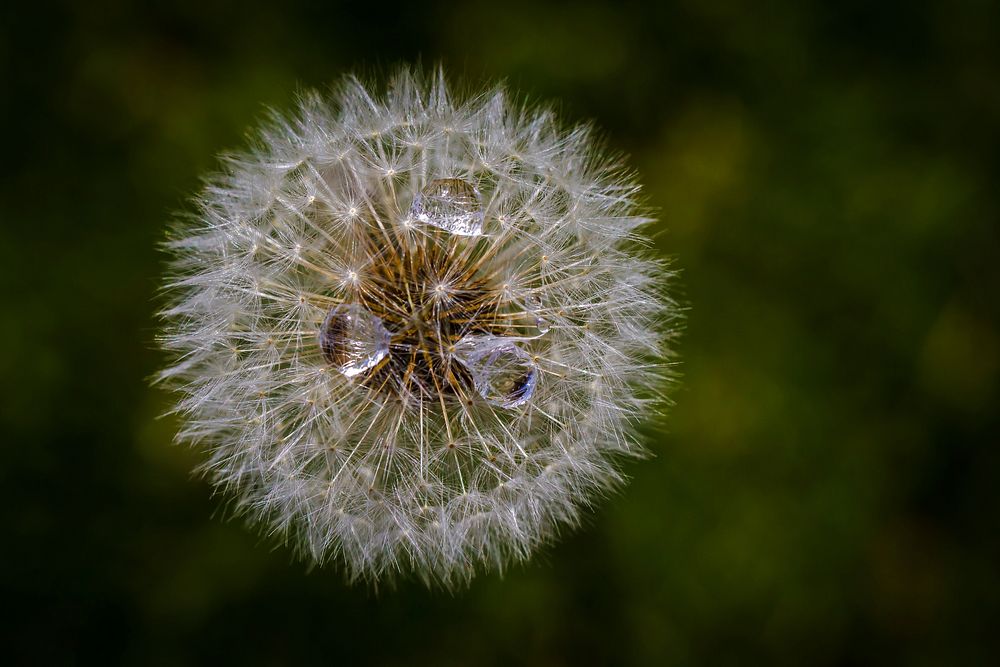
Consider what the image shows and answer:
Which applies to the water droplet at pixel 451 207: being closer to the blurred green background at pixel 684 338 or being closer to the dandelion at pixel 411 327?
the dandelion at pixel 411 327

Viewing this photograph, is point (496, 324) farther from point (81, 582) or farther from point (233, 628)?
point (81, 582)

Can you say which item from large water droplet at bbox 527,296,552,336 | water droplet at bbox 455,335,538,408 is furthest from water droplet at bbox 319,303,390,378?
large water droplet at bbox 527,296,552,336

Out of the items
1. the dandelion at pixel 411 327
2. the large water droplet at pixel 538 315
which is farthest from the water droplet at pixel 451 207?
the large water droplet at pixel 538 315

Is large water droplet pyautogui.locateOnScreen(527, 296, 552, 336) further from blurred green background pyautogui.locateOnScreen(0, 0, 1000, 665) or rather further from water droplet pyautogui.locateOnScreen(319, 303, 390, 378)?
blurred green background pyautogui.locateOnScreen(0, 0, 1000, 665)

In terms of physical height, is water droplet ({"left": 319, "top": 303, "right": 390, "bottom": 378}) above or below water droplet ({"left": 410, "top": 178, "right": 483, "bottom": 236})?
below

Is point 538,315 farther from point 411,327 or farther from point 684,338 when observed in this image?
point 684,338

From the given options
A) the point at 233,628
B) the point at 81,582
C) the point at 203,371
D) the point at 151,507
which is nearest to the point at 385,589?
the point at 233,628
